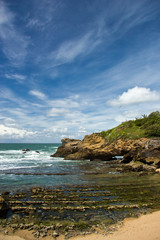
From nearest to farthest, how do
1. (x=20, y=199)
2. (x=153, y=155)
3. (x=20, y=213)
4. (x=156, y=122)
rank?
(x=20, y=213) < (x=20, y=199) < (x=153, y=155) < (x=156, y=122)

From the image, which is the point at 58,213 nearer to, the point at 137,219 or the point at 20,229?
the point at 20,229

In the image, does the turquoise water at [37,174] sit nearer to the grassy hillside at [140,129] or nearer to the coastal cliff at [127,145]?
the coastal cliff at [127,145]

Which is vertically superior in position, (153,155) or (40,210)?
(153,155)

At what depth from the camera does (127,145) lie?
36938mm

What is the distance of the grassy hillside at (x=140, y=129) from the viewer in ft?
111

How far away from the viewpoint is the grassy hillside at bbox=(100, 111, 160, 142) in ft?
111

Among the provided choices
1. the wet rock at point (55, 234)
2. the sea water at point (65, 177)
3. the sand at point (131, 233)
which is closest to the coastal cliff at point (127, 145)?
the sea water at point (65, 177)

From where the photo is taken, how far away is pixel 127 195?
15719 millimetres

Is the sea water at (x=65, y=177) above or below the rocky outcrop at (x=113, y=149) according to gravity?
→ below

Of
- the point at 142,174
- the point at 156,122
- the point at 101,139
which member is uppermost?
the point at 156,122

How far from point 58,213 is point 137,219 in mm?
6119

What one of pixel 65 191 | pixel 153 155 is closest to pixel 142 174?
pixel 153 155

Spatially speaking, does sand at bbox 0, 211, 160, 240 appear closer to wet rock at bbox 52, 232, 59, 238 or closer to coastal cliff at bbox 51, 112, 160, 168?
wet rock at bbox 52, 232, 59, 238

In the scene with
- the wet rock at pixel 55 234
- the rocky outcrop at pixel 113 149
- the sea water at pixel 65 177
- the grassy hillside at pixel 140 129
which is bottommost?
the sea water at pixel 65 177
